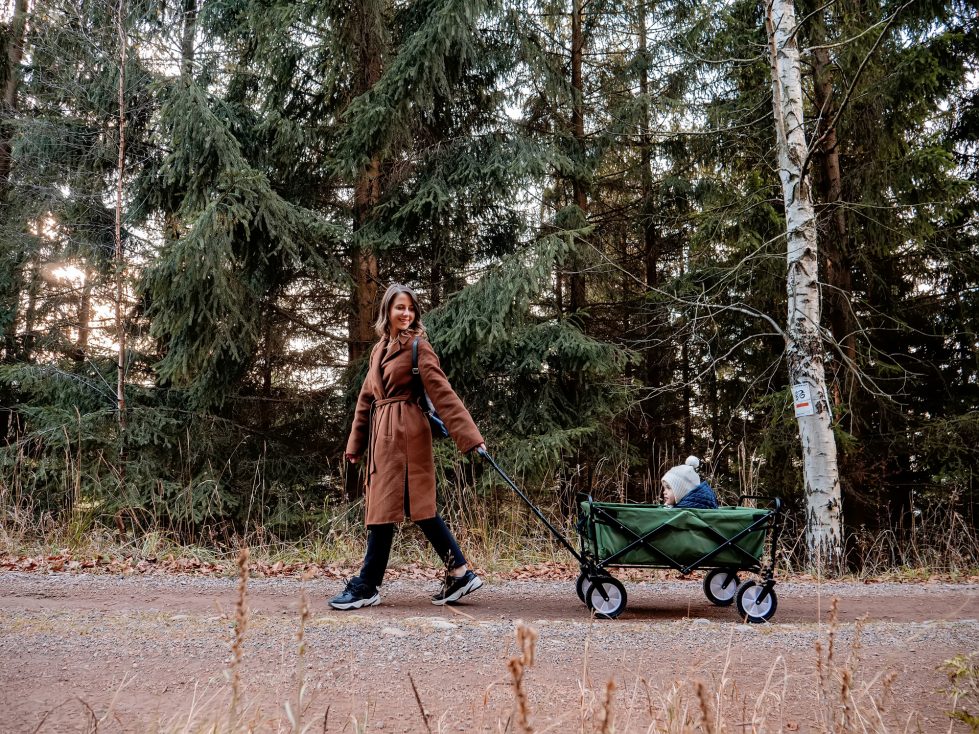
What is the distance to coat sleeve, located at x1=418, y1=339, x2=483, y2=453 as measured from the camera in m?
4.87

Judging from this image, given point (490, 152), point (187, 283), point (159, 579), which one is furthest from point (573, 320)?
point (159, 579)

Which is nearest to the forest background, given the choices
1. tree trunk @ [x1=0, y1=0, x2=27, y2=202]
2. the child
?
tree trunk @ [x1=0, y1=0, x2=27, y2=202]

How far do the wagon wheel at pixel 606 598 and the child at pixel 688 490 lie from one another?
0.73m

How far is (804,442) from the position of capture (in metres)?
7.77

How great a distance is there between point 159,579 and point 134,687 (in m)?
3.30

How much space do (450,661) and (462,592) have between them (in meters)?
1.64

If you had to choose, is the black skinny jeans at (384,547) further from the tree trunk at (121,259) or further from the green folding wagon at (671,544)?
the tree trunk at (121,259)

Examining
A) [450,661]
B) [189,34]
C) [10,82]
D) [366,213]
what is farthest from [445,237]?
[10,82]

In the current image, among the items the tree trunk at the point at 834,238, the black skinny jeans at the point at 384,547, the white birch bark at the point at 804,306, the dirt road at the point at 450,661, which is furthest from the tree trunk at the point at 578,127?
the dirt road at the point at 450,661

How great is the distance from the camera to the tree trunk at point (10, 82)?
14281 mm

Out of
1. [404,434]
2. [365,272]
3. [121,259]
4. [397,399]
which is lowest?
[404,434]

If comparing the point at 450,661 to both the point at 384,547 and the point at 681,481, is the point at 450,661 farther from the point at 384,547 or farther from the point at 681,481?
the point at 681,481

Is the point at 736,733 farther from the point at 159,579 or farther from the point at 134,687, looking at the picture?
the point at 159,579

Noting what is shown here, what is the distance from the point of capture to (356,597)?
16.0ft
